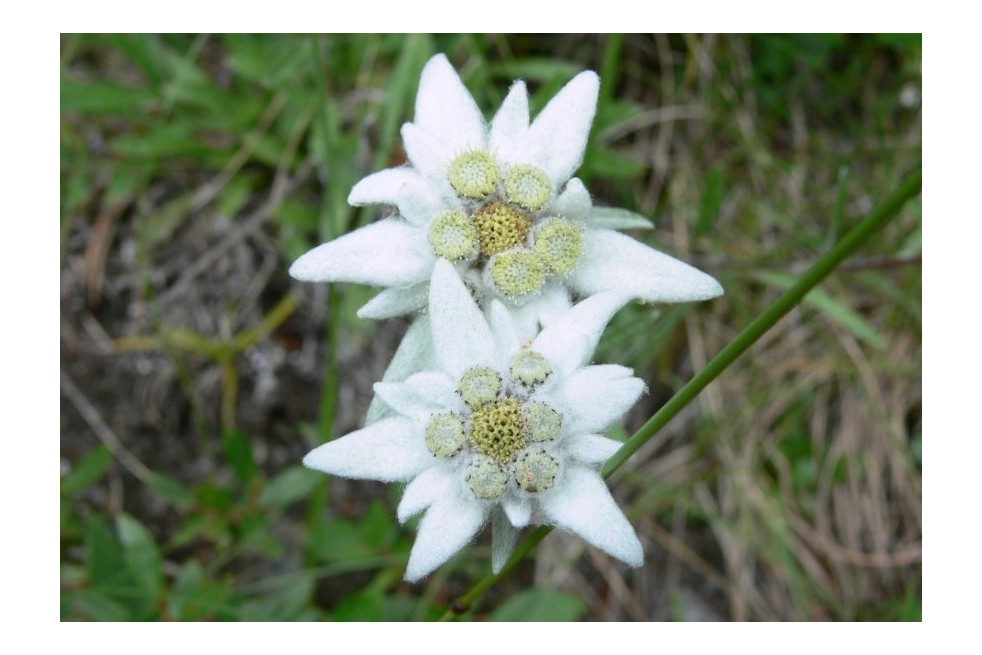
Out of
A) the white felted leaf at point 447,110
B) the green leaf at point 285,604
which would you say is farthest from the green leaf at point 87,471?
the white felted leaf at point 447,110

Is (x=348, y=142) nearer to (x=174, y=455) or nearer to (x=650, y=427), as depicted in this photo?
(x=174, y=455)

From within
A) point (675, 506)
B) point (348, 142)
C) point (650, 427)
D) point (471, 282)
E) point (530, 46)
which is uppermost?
point (530, 46)

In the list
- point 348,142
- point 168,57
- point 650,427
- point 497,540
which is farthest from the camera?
point 168,57

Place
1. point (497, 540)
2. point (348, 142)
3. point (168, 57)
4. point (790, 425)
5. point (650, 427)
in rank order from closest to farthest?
1. point (650, 427)
2. point (497, 540)
3. point (348, 142)
4. point (168, 57)
5. point (790, 425)

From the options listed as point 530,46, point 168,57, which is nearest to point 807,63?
point 530,46

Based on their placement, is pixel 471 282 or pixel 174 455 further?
pixel 174 455

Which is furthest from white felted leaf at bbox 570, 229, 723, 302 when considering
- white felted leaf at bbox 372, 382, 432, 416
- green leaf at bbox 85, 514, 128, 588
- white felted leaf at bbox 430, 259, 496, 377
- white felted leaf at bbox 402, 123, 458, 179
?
green leaf at bbox 85, 514, 128, 588

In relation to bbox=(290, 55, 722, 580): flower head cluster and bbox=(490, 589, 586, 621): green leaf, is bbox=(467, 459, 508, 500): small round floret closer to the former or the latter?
bbox=(290, 55, 722, 580): flower head cluster
